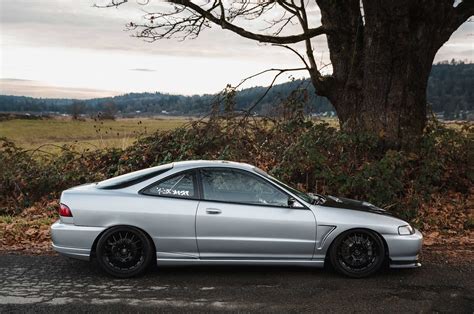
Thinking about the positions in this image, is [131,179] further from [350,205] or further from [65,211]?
[350,205]

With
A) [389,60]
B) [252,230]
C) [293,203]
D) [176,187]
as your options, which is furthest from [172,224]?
[389,60]

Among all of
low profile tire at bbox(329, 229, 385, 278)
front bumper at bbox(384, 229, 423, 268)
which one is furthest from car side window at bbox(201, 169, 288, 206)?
front bumper at bbox(384, 229, 423, 268)

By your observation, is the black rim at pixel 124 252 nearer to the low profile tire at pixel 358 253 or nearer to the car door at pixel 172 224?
the car door at pixel 172 224

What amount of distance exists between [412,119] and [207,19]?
5629 millimetres

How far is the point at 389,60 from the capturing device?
12.0 m

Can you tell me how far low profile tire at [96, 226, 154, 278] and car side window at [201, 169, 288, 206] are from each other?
949mm

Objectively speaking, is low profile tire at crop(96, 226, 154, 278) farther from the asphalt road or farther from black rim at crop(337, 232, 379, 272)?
black rim at crop(337, 232, 379, 272)

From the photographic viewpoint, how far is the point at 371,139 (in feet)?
39.1

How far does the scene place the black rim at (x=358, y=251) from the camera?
6.47 metres

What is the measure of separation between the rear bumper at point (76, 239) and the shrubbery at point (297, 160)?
19.4ft

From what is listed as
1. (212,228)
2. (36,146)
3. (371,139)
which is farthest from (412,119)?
(36,146)

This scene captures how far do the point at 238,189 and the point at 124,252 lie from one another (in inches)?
61.7

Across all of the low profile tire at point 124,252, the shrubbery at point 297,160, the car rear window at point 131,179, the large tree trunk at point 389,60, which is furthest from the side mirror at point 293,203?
the large tree trunk at point 389,60

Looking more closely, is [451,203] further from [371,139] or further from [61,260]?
[61,260]
